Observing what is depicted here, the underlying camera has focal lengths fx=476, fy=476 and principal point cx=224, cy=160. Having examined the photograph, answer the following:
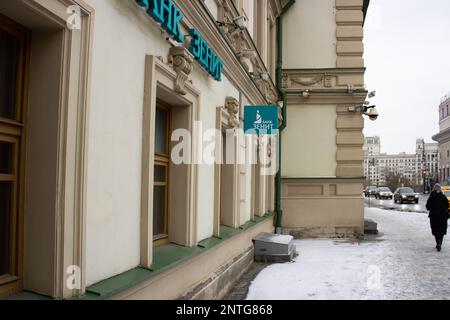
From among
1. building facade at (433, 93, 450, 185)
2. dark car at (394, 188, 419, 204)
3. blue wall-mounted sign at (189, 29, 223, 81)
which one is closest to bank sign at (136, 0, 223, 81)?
blue wall-mounted sign at (189, 29, 223, 81)

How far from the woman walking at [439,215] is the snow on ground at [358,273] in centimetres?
40

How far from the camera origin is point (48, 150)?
2789 mm

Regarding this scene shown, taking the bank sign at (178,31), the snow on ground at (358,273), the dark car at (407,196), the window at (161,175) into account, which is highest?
the bank sign at (178,31)

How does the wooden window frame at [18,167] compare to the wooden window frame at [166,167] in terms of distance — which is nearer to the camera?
the wooden window frame at [18,167]

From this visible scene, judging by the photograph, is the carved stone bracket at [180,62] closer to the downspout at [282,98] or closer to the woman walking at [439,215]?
the woman walking at [439,215]

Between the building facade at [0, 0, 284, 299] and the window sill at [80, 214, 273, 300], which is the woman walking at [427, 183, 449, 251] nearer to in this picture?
the window sill at [80, 214, 273, 300]

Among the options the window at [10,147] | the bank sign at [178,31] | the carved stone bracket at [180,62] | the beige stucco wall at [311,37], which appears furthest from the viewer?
the beige stucco wall at [311,37]

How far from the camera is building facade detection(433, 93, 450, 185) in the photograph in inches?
3349

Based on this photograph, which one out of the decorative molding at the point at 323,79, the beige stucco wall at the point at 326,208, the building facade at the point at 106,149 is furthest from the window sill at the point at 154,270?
the decorative molding at the point at 323,79

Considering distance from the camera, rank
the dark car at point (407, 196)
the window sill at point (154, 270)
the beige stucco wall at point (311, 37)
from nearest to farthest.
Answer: the window sill at point (154, 270), the beige stucco wall at point (311, 37), the dark car at point (407, 196)

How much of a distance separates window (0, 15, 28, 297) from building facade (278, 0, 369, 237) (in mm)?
11469

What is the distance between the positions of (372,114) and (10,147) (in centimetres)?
1217

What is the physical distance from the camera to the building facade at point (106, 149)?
9.11 ft
